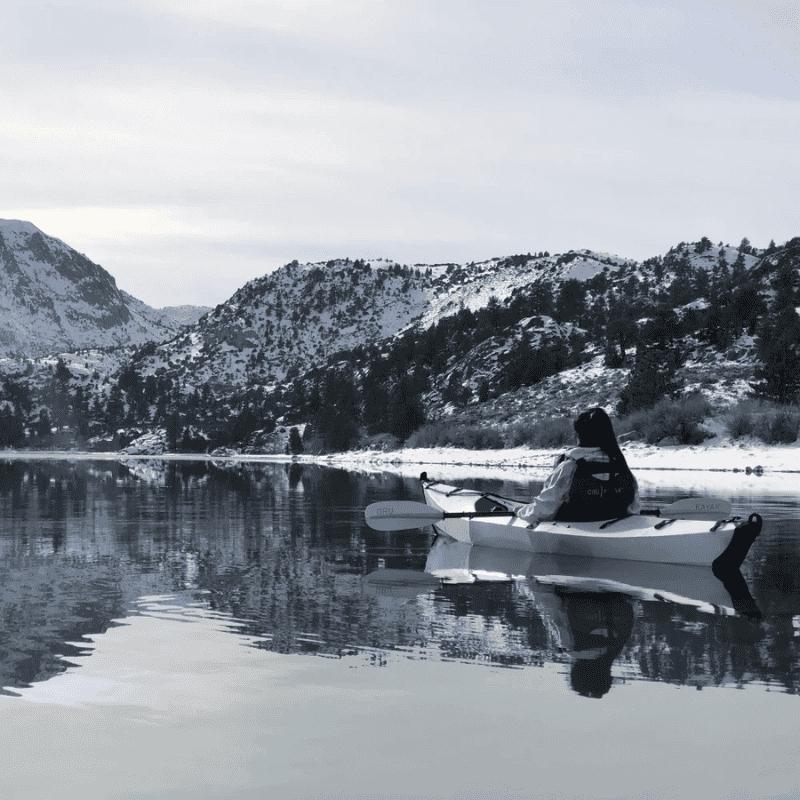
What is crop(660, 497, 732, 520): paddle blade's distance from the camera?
73.8 ft

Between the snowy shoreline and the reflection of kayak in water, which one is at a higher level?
the snowy shoreline

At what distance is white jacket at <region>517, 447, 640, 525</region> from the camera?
18906mm

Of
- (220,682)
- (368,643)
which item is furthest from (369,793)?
(368,643)

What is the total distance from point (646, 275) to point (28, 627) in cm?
16453

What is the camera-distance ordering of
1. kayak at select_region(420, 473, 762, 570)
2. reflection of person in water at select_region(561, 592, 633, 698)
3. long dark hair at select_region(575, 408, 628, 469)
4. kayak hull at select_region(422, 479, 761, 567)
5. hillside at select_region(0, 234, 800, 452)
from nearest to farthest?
1. reflection of person in water at select_region(561, 592, 633, 698)
2. kayak at select_region(420, 473, 762, 570)
3. kayak hull at select_region(422, 479, 761, 567)
4. long dark hair at select_region(575, 408, 628, 469)
5. hillside at select_region(0, 234, 800, 452)

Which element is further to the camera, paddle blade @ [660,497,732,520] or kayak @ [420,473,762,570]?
paddle blade @ [660,497,732,520]

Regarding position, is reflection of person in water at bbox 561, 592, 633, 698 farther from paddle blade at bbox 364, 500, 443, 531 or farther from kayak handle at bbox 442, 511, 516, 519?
paddle blade at bbox 364, 500, 443, 531

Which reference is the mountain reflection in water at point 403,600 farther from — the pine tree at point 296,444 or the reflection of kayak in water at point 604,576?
the pine tree at point 296,444

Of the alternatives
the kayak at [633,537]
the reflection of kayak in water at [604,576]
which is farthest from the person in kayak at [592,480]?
the reflection of kayak in water at [604,576]

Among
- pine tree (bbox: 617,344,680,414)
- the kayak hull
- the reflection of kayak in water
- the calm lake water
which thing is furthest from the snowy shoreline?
the calm lake water

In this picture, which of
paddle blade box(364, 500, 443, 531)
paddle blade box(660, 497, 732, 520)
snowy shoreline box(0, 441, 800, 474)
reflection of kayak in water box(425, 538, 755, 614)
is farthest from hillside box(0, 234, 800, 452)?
reflection of kayak in water box(425, 538, 755, 614)

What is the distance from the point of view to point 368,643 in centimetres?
1205

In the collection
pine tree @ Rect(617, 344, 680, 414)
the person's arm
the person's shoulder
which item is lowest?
the person's arm

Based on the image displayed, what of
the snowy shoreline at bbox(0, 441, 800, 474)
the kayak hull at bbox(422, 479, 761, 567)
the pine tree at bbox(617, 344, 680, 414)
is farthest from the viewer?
the pine tree at bbox(617, 344, 680, 414)
